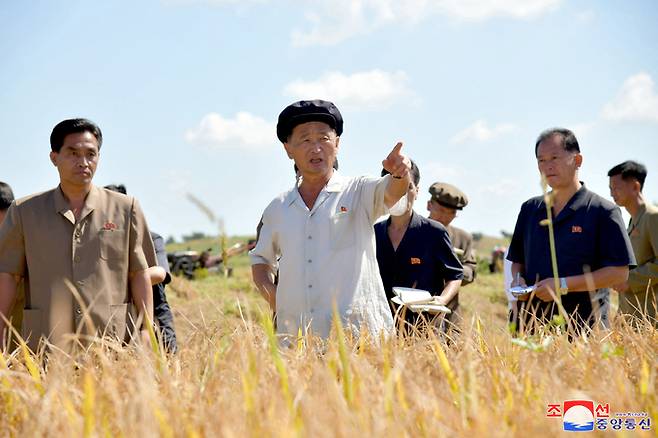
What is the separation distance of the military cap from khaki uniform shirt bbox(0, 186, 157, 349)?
2377 millimetres

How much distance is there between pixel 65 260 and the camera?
345 cm

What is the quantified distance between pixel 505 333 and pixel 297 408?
3.41 ft

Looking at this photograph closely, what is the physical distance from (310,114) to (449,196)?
2.26 meters

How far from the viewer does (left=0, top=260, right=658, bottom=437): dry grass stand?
1534 mm

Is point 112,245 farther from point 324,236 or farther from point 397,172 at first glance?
point 397,172

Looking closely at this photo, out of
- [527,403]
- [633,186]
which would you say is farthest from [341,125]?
[633,186]

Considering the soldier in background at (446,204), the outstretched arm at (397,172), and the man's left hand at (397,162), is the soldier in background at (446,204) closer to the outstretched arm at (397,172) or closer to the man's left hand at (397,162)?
the outstretched arm at (397,172)

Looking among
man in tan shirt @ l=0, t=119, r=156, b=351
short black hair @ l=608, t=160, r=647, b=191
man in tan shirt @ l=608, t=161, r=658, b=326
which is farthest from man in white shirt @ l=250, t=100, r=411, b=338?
short black hair @ l=608, t=160, r=647, b=191

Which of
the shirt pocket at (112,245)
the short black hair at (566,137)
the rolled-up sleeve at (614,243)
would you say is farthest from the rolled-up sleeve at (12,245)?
the rolled-up sleeve at (614,243)

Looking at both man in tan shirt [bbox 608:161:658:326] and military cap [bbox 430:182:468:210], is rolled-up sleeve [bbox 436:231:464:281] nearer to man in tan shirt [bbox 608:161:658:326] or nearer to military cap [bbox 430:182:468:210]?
military cap [bbox 430:182:468:210]

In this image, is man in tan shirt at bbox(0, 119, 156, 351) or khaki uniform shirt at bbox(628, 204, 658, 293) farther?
khaki uniform shirt at bbox(628, 204, 658, 293)

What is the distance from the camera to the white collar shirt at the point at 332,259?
3037 millimetres

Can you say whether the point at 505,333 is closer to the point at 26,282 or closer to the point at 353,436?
the point at 353,436

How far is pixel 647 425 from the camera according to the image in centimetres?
167
